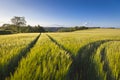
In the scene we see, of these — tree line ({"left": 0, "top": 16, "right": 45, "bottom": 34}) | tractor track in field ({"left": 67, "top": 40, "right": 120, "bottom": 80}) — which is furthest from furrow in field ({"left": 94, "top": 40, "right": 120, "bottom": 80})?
tree line ({"left": 0, "top": 16, "right": 45, "bottom": 34})

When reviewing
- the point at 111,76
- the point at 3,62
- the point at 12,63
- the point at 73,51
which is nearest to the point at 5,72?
the point at 3,62

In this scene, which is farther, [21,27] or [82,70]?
[21,27]

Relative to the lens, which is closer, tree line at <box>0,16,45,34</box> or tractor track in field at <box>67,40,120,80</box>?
tractor track in field at <box>67,40,120,80</box>

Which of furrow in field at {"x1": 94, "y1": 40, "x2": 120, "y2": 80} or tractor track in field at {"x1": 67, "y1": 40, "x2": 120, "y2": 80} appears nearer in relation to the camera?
furrow in field at {"x1": 94, "y1": 40, "x2": 120, "y2": 80}

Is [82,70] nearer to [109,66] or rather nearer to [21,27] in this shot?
[109,66]

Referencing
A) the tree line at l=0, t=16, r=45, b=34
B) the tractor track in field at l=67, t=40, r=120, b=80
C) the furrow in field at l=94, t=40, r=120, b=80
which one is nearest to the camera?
the furrow in field at l=94, t=40, r=120, b=80

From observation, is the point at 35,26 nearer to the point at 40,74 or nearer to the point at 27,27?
the point at 27,27

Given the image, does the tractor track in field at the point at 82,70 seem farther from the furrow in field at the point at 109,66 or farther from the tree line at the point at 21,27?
the tree line at the point at 21,27

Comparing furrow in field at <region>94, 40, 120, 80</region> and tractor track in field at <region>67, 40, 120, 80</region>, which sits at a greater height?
furrow in field at <region>94, 40, 120, 80</region>

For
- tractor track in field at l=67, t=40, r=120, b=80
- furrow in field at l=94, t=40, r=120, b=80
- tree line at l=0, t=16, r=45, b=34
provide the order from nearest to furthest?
furrow in field at l=94, t=40, r=120, b=80, tractor track in field at l=67, t=40, r=120, b=80, tree line at l=0, t=16, r=45, b=34

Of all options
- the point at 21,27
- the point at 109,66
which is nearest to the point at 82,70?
the point at 109,66

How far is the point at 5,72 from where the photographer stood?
12.4ft

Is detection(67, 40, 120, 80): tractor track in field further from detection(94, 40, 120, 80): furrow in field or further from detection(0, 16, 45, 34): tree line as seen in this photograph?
detection(0, 16, 45, 34): tree line

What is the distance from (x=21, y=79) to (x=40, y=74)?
0.27 meters
